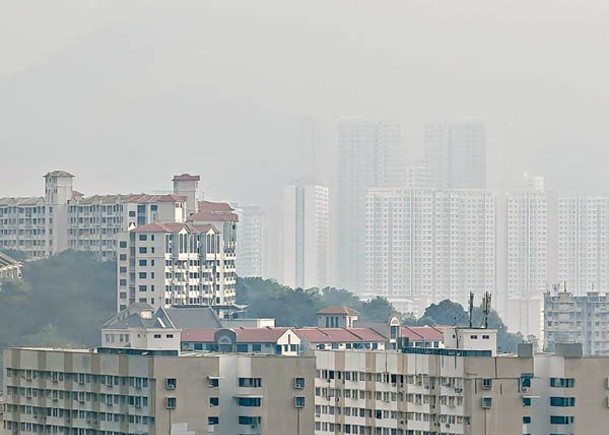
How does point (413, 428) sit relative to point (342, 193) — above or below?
below

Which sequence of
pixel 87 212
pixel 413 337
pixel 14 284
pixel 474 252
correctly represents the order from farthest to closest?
1. pixel 474 252
2. pixel 87 212
3. pixel 14 284
4. pixel 413 337

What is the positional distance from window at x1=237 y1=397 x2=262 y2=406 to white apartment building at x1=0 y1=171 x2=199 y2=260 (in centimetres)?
2237

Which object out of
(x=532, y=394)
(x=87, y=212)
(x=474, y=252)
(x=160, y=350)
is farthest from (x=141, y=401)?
(x=474, y=252)

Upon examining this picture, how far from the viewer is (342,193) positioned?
58.8 meters

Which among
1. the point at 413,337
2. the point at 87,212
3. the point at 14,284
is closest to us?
the point at 413,337

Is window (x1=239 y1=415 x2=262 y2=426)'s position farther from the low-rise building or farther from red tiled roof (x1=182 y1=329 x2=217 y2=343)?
the low-rise building

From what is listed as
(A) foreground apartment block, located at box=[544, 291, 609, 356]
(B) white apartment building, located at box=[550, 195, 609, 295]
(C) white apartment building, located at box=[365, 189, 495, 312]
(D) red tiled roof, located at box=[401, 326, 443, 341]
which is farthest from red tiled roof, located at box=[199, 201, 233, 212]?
(B) white apartment building, located at box=[550, 195, 609, 295]

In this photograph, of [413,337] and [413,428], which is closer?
[413,428]

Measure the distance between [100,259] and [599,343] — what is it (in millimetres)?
8692

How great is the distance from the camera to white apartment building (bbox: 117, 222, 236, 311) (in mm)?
41531

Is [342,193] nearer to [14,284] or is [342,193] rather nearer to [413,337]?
[14,284]

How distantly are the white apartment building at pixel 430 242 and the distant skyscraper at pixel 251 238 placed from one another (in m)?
2.44

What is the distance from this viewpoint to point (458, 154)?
5803 centimetres

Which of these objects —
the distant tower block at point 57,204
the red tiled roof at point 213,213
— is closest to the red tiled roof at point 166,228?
the red tiled roof at point 213,213
